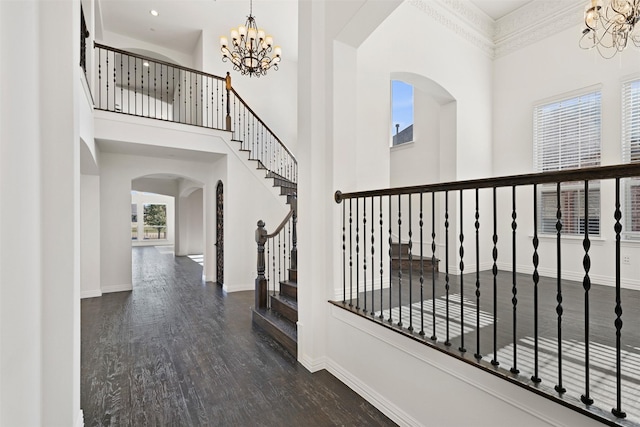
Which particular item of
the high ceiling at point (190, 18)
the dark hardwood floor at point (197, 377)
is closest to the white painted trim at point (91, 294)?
the dark hardwood floor at point (197, 377)

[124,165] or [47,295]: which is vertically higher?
[124,165]

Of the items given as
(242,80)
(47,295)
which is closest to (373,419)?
(47,295)

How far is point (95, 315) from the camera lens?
4152 millimetres

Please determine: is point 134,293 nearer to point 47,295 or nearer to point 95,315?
point 95,315

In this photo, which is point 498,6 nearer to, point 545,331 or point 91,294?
point 545,331

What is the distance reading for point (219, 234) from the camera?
627cm

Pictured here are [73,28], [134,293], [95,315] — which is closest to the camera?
[73,28]

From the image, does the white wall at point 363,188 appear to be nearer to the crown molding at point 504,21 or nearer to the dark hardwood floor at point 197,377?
the crown molding at point 504,21

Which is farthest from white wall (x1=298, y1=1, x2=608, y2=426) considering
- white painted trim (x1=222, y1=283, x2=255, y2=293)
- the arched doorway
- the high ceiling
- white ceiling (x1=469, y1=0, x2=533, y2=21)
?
the arched doorway

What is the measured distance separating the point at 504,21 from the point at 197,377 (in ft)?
22.3

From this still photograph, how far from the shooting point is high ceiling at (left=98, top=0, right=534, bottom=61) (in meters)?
5.94

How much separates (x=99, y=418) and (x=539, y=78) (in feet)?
22.0

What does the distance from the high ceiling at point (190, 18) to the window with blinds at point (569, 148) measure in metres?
2.03

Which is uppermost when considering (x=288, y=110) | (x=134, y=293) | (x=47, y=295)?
(x=288, y=110)
